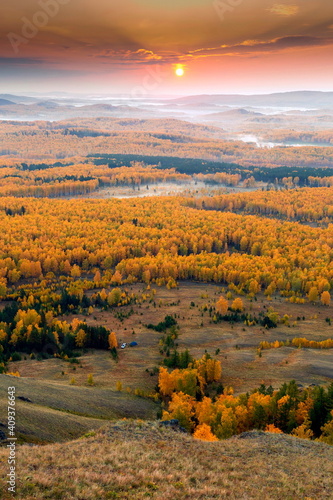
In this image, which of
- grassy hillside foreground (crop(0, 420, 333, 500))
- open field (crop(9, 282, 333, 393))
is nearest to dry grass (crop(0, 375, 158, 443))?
grassy hillside foreground (crop(0, 420, 333, 500))

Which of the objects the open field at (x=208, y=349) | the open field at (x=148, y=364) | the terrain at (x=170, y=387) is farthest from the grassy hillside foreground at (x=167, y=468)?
the open field at (x=208, y=349)

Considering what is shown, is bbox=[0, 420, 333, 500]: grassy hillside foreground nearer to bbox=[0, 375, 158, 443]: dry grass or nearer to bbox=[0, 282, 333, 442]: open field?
bbox=[0, 375, 158, 443]: dry grass

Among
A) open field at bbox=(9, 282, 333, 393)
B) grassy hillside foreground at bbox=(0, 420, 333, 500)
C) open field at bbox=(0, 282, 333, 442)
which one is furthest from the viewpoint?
open field at bbox=(9, 282, 333, 393)

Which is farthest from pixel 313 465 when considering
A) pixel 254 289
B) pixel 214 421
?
pixel 254 289

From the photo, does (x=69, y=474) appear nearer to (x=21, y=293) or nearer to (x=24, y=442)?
(x=24, y=442)

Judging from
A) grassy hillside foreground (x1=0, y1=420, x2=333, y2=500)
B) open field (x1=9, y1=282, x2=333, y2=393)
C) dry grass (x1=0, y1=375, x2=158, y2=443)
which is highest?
grassy hillside foreground (x1=0, y1=420, x2=333, y2=500)

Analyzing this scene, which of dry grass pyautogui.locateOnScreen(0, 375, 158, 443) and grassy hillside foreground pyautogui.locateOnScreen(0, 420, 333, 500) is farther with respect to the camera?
dry grass pyautogui.locateOnScreen(0, 375, 158, 443)

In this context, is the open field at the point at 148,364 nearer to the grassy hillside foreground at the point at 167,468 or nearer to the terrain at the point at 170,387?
the terrain at the point at 170,387

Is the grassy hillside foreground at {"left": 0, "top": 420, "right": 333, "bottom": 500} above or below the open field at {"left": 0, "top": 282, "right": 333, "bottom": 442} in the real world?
above
